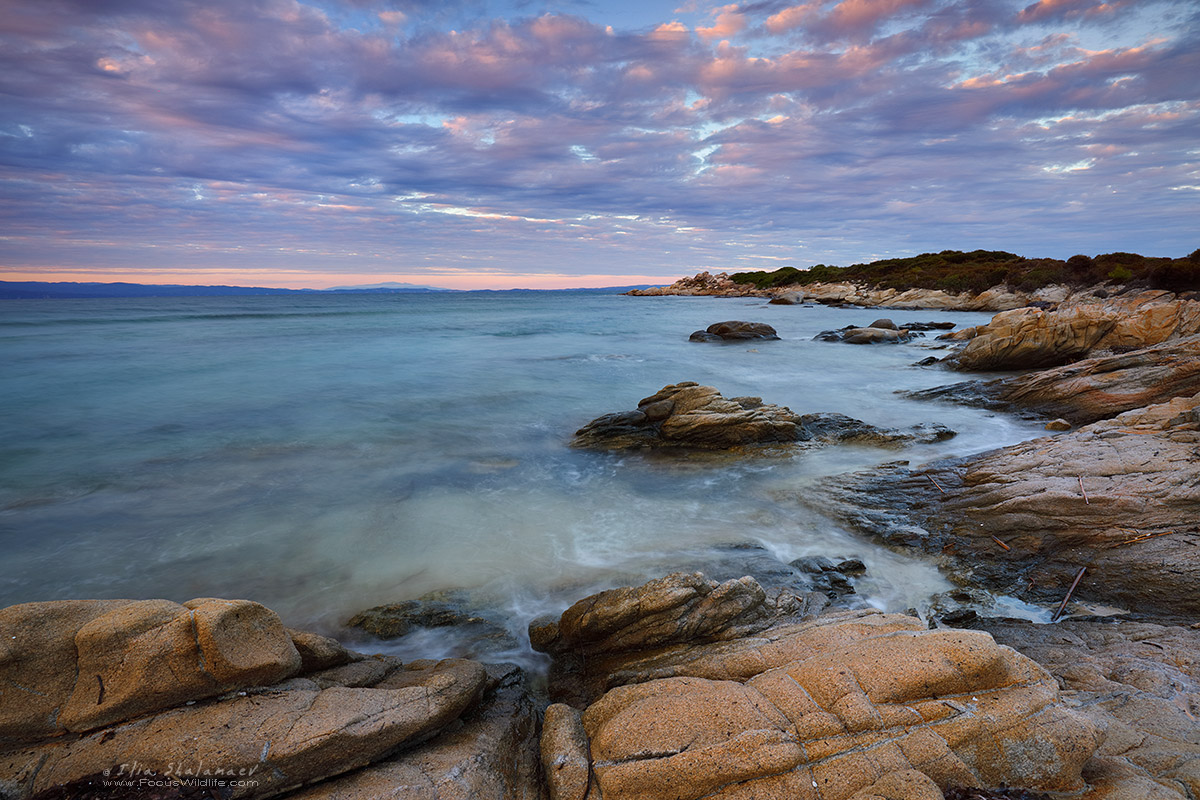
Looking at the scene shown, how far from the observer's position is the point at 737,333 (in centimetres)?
3178

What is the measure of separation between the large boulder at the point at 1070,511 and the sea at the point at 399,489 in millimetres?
563

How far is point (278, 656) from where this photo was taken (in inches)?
137

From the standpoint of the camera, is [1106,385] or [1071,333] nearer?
[1106,385]

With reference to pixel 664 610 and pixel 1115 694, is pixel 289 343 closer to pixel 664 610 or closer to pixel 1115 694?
pixel 664 610

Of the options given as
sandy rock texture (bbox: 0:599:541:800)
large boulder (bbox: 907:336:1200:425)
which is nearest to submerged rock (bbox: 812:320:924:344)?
large boulder (bbox: 907:336:1200:425)

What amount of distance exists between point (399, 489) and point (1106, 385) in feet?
47.5

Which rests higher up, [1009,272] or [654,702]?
[1009,272]

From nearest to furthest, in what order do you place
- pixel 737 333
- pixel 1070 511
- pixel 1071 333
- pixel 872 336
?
pixel 1070 511 < pixel 1071 333 < pixel 872 336 < pixel 737 333

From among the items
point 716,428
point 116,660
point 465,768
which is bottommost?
point 465,768

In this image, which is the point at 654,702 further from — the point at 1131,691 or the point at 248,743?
the point at 1131,691

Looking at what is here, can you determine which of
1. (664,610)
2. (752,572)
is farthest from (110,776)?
(752,572)

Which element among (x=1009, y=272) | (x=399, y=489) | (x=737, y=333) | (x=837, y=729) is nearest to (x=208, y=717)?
(x=837, y=729)

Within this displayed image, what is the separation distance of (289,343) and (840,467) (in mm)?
33740

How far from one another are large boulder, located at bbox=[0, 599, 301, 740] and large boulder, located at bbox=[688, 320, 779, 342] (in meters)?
30.3
